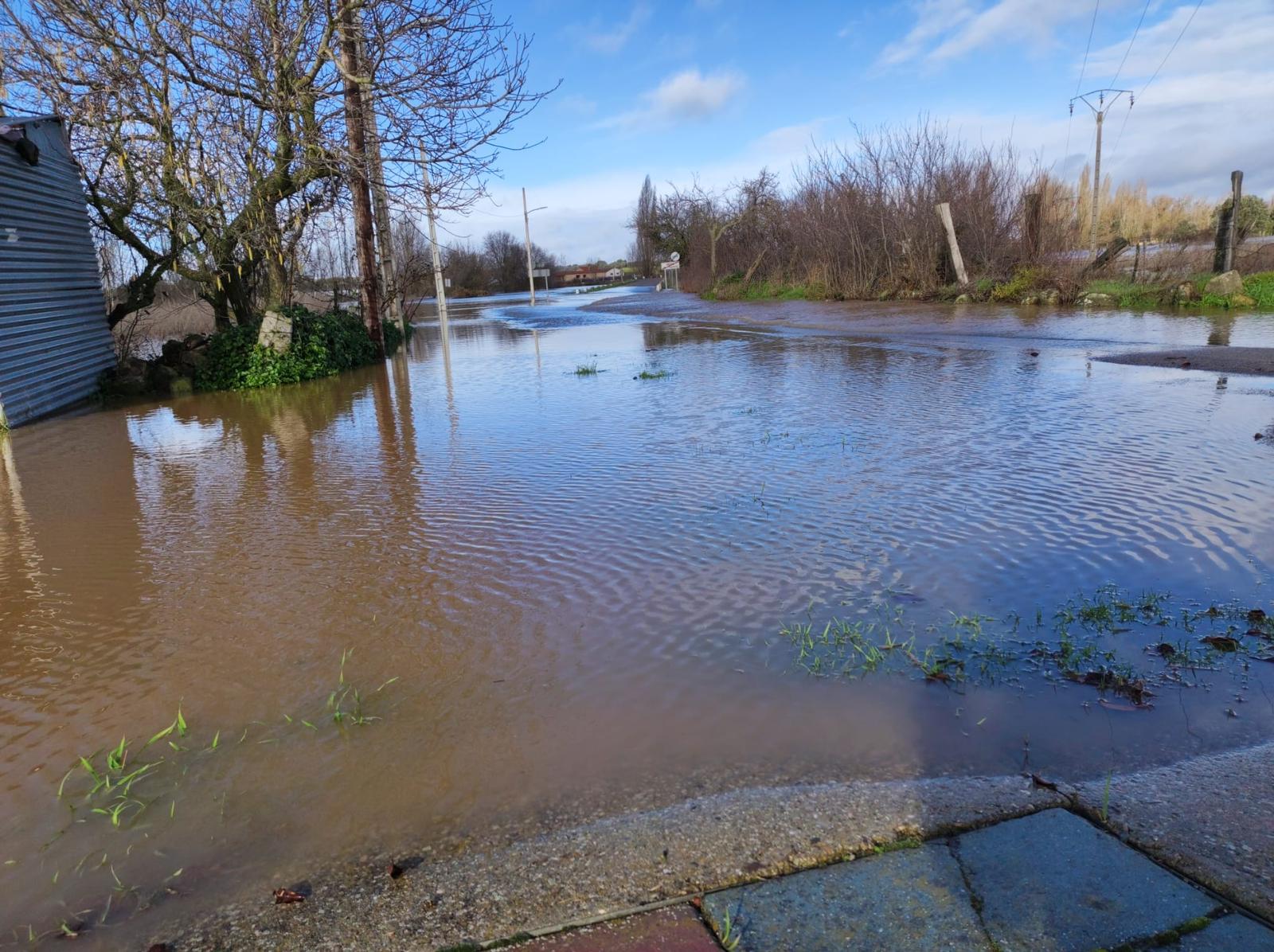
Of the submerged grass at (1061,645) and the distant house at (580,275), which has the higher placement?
the distant house at (580,275)

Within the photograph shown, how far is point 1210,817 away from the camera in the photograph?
2.43m

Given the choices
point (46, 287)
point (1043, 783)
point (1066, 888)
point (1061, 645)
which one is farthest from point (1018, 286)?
point (1066, 888)

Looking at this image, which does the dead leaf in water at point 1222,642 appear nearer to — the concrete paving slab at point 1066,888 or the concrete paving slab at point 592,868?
the concrete paving slab at point 592,868

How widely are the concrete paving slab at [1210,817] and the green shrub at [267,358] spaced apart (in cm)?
1386

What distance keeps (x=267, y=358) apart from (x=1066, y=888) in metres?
14.2

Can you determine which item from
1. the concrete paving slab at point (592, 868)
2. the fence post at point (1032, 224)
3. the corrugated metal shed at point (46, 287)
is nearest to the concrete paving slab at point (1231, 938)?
the concrete paving slab at point (592, 868)

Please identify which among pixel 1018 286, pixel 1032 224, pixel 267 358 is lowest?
pixel 267 358

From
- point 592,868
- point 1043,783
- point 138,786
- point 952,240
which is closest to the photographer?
point 592,868

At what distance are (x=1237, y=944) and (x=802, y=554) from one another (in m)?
3.00

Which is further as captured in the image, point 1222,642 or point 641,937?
point 1222,642

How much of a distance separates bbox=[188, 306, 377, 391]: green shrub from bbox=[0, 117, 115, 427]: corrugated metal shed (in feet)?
5.63

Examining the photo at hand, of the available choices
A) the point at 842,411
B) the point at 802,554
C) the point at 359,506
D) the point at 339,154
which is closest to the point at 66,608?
the point at 359,506

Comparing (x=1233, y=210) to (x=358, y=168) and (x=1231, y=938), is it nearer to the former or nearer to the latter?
(x=358, y=168)

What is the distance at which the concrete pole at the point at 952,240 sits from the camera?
23078mm
